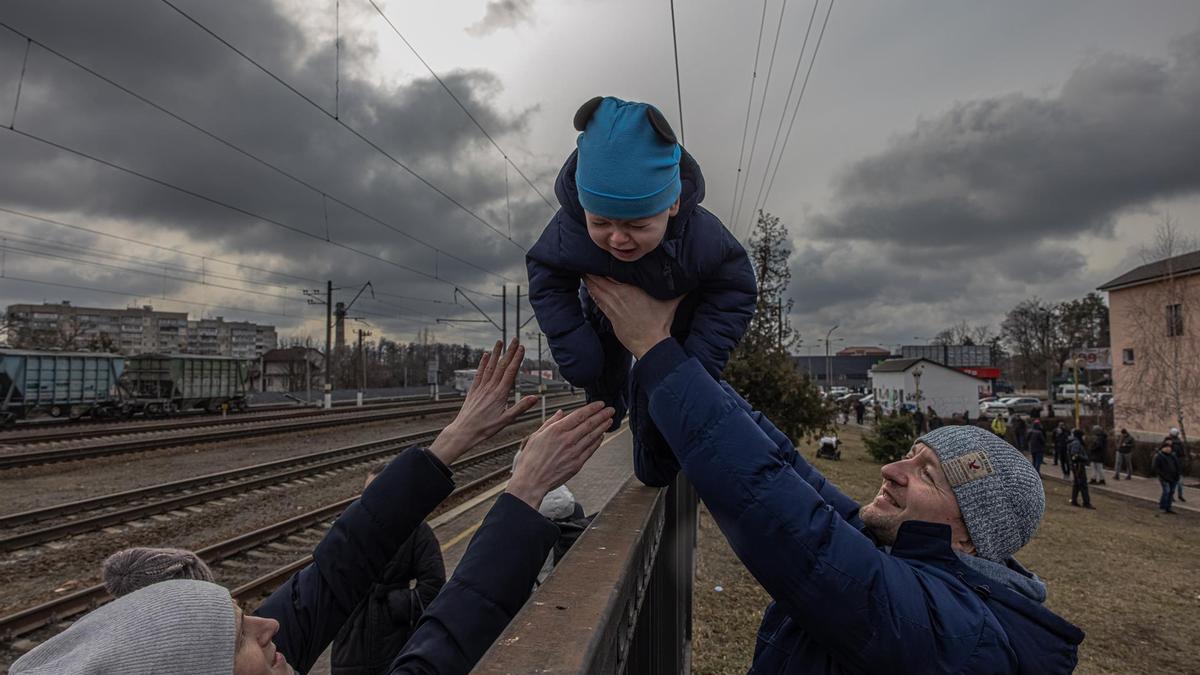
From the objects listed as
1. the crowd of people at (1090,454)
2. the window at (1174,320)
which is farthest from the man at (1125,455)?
the window at (1174,320)

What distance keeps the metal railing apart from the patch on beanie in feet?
2.45

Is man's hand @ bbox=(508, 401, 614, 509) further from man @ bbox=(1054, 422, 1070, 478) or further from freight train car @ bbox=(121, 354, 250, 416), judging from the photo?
freight train car @ bbox=(121, 354, 250, 416)

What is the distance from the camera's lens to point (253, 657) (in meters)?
1.38

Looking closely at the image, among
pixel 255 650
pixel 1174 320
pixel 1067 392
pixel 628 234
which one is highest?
pixel 1174 320

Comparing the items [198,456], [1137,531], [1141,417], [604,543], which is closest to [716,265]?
[604,543]

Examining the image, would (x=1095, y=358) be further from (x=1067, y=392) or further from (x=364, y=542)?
(x=364, y=542)

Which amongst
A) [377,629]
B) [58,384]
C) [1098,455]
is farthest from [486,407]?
[58,384]

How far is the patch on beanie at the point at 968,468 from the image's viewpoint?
1457 millimetres

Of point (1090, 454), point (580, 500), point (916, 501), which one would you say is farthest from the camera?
point (1090, 454)

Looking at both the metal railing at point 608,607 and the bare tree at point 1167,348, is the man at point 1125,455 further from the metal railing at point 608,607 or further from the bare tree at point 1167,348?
the metal railing at point 608,607

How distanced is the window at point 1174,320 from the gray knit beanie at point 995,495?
3788 cm

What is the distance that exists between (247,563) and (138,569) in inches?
336

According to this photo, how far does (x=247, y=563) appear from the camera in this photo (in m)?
8.69

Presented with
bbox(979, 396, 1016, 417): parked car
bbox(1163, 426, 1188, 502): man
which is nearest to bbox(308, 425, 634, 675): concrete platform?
bbox(1163, 426, 1188, 502): man
